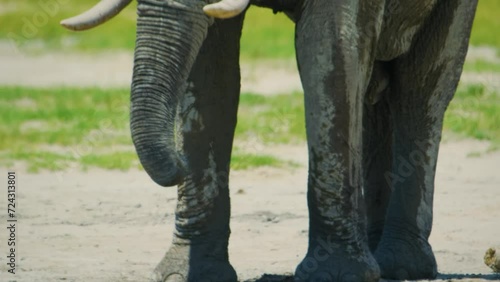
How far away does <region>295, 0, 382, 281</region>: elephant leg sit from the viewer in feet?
21.0

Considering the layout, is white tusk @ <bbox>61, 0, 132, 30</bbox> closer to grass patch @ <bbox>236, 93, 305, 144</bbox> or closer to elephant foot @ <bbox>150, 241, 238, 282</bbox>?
elephant foot @ <bbox>150, 241, 238, 282</bbox>

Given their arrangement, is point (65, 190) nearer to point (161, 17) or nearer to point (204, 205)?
point (204, 205)

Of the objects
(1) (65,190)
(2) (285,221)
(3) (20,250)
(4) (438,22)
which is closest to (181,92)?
(4) (438,22)

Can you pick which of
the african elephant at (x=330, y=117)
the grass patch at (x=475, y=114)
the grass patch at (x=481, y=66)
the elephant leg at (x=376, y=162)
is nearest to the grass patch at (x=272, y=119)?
the grass patch at (x=475, y=114)

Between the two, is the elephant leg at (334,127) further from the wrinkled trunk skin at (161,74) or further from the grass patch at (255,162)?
the grass patch at (255,162)

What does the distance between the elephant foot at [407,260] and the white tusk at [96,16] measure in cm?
193

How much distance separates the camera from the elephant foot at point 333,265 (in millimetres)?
6508

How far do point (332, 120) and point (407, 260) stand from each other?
119 centimetres

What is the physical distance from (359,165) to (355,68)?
427 mm

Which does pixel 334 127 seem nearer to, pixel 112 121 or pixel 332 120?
pixel 332 120

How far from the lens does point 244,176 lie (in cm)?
1091

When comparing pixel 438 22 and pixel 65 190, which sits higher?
pixel 438 22

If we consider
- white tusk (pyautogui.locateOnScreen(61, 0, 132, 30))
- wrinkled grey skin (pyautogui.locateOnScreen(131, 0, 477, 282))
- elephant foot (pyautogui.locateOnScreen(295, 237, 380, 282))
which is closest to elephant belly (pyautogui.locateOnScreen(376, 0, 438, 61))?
wrinkled grey skin (pyautogui.locateOnScreen(131, 0, 477, 282))

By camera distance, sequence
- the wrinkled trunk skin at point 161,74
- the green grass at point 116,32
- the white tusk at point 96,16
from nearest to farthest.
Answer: the wrinkled trunk skin at point 161,74, the white tusk at point 96,16, the green grass at point 116,32
